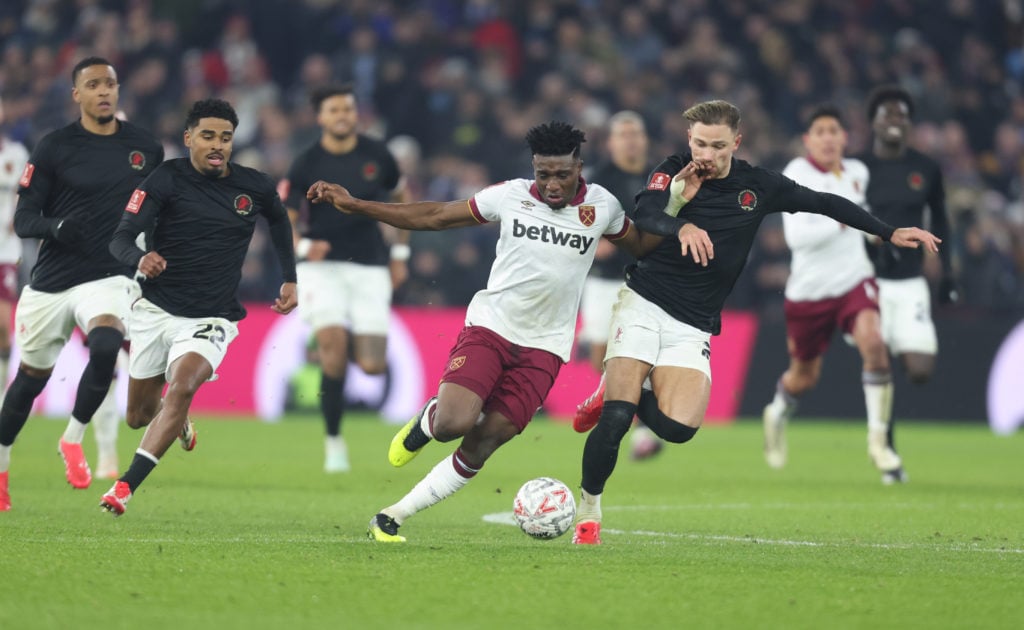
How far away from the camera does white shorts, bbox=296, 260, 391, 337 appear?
1296 cm

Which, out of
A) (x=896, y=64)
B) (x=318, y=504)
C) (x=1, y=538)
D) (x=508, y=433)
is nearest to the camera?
(x=1, y=538)

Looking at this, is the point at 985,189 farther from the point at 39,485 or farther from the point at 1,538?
the point at 1,538

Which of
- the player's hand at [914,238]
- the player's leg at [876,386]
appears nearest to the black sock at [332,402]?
the player's leg at [876,386]

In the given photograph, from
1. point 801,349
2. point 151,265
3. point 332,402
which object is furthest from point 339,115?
point 151,265

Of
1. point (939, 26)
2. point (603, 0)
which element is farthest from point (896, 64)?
point (603, 0)

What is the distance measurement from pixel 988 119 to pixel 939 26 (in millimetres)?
1844

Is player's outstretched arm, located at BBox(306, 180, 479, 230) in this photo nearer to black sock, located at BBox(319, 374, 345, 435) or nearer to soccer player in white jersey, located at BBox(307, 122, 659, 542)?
soccer player in white jersey, located at BBox(307, 122, 659, 542)

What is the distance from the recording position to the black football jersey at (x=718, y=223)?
28.1 ft

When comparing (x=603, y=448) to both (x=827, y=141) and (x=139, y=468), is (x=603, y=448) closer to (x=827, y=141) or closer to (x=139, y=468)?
(x=139, y=468)

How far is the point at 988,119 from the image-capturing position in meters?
22.7

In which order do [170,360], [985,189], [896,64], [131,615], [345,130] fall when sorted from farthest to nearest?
[896,64] → [985,189] → [345,130] → [170,360] → [131,615]

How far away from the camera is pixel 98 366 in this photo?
9.41 metres

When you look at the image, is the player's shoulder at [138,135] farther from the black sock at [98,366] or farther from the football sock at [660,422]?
the football sock at [660,422]

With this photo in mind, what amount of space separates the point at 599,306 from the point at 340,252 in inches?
109
